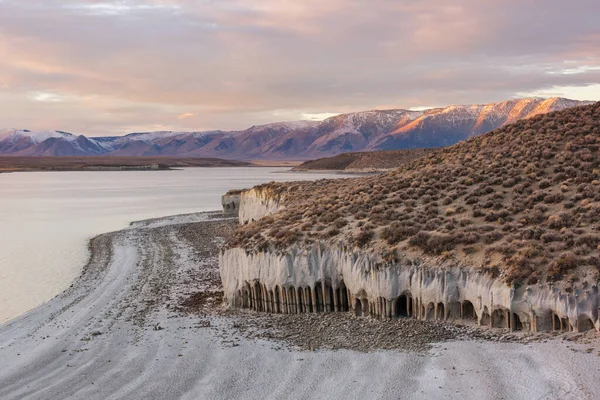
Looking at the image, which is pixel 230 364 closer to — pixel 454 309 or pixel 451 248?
pixel 454 309

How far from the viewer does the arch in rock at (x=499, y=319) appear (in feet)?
46.5

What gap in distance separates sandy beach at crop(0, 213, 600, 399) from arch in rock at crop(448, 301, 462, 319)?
4.73ft

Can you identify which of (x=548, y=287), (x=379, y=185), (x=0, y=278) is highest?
(x=379, y=185)

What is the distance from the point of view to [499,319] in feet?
46.9

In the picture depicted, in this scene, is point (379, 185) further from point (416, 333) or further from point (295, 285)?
point (416, 333)

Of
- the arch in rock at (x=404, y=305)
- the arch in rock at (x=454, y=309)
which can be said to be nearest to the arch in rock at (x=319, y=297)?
the arch in rock at (x=404, y=305)

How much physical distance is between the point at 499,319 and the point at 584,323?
2.01 metres

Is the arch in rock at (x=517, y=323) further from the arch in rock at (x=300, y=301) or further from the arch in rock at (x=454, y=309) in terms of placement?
the arch in rock at (x=300, y=301)

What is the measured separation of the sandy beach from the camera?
1146cm

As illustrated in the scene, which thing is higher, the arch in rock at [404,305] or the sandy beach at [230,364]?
the arch in rock at [404,305]

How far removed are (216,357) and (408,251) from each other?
21.8 ft

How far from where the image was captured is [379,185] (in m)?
25.2

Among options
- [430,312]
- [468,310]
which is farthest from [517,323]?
[430,312]

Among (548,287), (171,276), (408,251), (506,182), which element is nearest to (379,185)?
(506,182)
